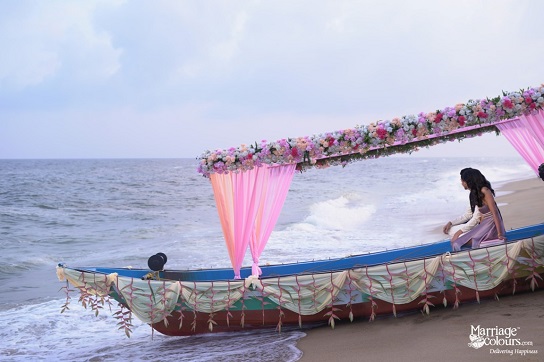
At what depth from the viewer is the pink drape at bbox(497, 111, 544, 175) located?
667 cm

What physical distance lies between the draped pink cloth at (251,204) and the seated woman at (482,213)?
207 centimetres

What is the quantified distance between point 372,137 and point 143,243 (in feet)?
36.7

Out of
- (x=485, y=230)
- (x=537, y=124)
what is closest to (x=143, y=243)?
(x=485, y=230)

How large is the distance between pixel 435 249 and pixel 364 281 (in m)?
1.92

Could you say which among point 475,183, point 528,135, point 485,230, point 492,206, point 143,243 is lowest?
point 143,243

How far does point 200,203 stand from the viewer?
28969 millimetres

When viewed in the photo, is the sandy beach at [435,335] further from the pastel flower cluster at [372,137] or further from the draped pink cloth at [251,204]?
the pastel flower cluster at [372,137]

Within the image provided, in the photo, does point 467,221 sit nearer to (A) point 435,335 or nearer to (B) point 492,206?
(B) point 492,206

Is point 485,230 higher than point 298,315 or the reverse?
higher

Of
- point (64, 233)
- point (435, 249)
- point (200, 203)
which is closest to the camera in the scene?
point (435, 249)

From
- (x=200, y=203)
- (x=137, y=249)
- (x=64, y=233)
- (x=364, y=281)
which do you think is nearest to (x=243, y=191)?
(x=364, y=281)

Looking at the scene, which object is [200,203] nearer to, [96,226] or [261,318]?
[96,226]

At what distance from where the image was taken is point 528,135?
680 centimetres

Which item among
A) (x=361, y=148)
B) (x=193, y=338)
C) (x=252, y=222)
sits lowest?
(x=193, y=338)
